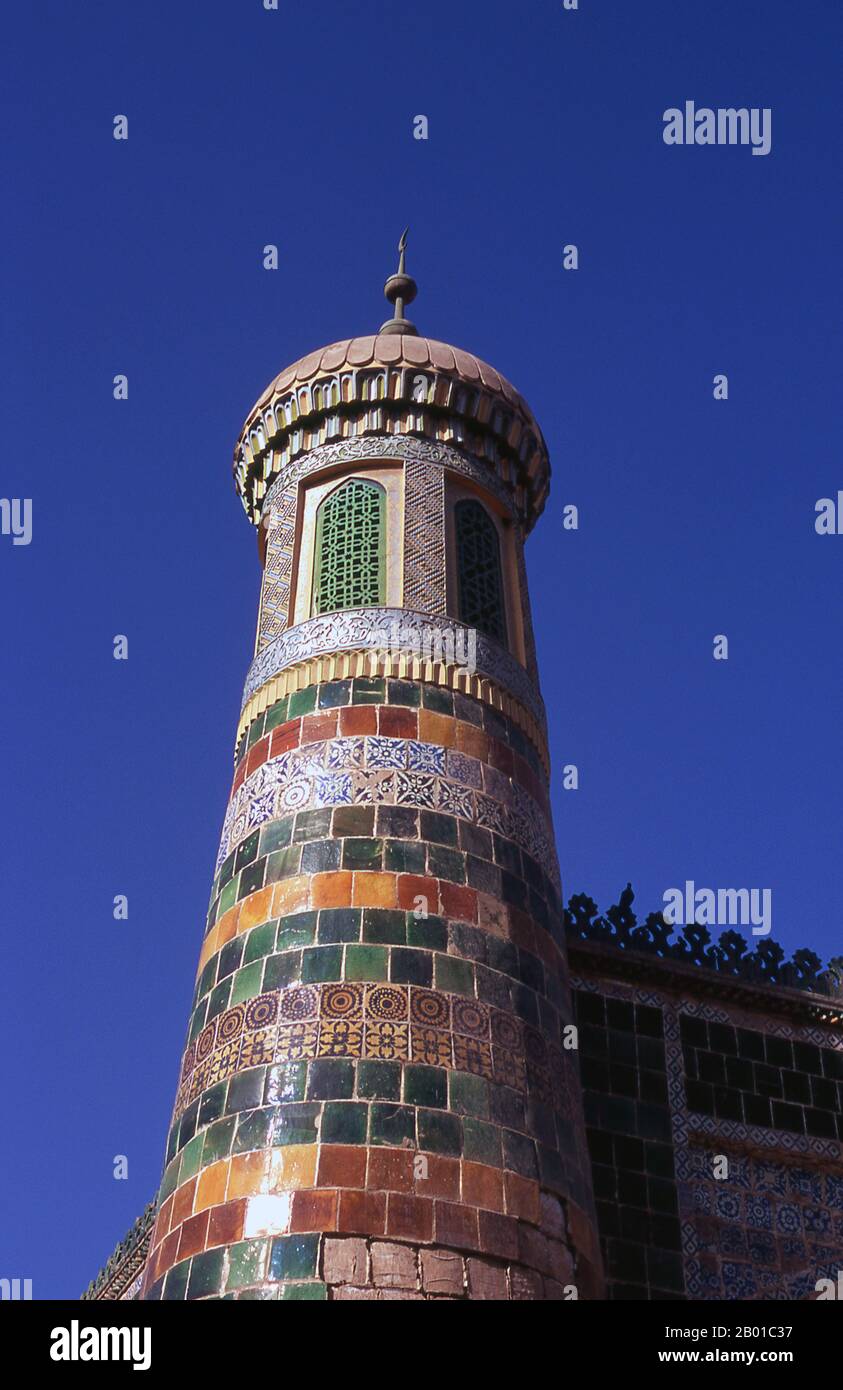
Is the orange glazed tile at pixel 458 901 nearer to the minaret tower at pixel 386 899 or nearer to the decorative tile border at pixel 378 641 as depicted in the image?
the minaret tower at pixel 386 899

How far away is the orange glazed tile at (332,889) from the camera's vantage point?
8875 millimetres

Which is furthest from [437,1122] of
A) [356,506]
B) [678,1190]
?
[356,506]

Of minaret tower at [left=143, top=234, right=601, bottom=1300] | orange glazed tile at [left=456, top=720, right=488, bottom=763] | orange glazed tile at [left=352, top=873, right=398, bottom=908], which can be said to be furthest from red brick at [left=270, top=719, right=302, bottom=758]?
orange glazed tile at [left=352, top=873, right=398, bottom=908]

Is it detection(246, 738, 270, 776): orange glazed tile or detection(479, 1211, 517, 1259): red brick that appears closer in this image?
detection(479, 1211, 517, 1259): red brick

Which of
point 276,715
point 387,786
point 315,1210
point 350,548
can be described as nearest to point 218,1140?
point 315,1210

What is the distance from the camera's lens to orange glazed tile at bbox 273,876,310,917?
8.96m

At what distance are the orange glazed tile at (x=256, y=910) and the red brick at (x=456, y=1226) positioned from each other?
1.94 m

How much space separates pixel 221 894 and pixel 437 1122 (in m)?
2.18

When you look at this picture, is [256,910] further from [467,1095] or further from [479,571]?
[479,571]

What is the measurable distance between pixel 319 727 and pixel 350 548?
164 centimetres

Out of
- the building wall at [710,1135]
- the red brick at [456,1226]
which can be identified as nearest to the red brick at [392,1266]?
the red brick at [456,1226]

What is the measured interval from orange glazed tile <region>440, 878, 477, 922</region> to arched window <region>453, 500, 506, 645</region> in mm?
2173

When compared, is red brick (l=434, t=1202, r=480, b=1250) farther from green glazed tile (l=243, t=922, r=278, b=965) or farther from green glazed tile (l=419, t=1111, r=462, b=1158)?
green glazed tile (l=243, t=922, r=278, b=965)
